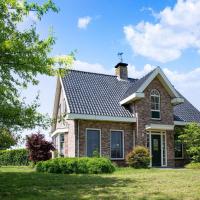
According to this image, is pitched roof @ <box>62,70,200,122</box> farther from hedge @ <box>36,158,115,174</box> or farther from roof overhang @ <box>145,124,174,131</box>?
hedge @ <box>36,158,115,174</box>

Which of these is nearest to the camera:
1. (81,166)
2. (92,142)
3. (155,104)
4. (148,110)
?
(81,166)

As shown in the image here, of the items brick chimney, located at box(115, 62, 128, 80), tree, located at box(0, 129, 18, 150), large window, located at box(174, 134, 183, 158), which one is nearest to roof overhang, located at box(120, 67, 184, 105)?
large window, located at box(174, 134, 183, 158)

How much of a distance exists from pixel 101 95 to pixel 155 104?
4078 mm

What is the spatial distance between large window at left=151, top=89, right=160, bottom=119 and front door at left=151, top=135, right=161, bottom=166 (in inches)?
62.0

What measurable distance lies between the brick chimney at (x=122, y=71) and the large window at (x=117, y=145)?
6.46m

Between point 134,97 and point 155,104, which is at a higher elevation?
point 134,97

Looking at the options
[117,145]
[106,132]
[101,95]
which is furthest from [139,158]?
[101,95]

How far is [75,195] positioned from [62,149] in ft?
57.2

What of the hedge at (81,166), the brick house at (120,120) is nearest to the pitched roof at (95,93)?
the brick house at (120,120)

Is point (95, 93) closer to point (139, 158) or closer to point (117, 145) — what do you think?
point (117, 145)

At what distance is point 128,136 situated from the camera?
26.2 meters

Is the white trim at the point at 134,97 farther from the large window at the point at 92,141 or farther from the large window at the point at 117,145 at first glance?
the large window at the point at 92,141

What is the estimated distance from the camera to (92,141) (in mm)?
25000

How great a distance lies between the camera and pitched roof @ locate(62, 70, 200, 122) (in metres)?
25.1
